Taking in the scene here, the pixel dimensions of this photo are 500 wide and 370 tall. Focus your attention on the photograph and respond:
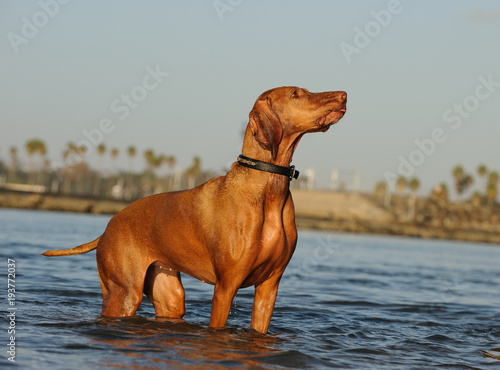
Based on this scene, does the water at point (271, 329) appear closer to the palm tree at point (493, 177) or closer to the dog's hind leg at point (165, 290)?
the dog's hind leg at point (165, 290)

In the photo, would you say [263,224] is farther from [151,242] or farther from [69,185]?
[69,185]

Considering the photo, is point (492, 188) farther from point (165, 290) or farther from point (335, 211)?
point (165, 290)

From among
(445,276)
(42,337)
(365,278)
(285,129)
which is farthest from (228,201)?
(445,276)

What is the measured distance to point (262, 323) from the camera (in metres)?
6.02

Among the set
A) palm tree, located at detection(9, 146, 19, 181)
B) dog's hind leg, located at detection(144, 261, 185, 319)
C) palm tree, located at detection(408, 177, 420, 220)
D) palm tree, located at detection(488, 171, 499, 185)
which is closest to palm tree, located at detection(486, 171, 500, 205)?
palm tree, located at detection(488, 171, 499, 185)

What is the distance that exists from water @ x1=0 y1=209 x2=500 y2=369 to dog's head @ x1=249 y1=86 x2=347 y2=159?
5.74ft

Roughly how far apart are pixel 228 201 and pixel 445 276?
1274 centimetres

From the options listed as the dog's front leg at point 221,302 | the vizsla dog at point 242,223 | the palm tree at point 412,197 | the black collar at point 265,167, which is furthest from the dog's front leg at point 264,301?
the palm tree at point 412,197

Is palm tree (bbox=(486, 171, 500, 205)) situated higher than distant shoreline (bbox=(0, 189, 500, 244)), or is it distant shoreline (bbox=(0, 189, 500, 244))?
palm tree (bbox=(486, 171, 500, 205))

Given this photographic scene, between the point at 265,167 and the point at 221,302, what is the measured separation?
119 centimetres

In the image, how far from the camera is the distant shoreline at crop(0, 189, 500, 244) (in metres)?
56.4

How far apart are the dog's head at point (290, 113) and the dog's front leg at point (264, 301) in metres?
1.17

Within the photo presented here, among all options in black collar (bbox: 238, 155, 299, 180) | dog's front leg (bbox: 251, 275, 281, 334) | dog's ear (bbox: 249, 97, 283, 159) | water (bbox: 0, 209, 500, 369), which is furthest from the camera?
dog's front leg (bbox: 251, 275, 281, 334)

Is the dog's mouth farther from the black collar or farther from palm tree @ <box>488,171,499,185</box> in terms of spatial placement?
palm tree @ <box>488,171,499,185</box>
